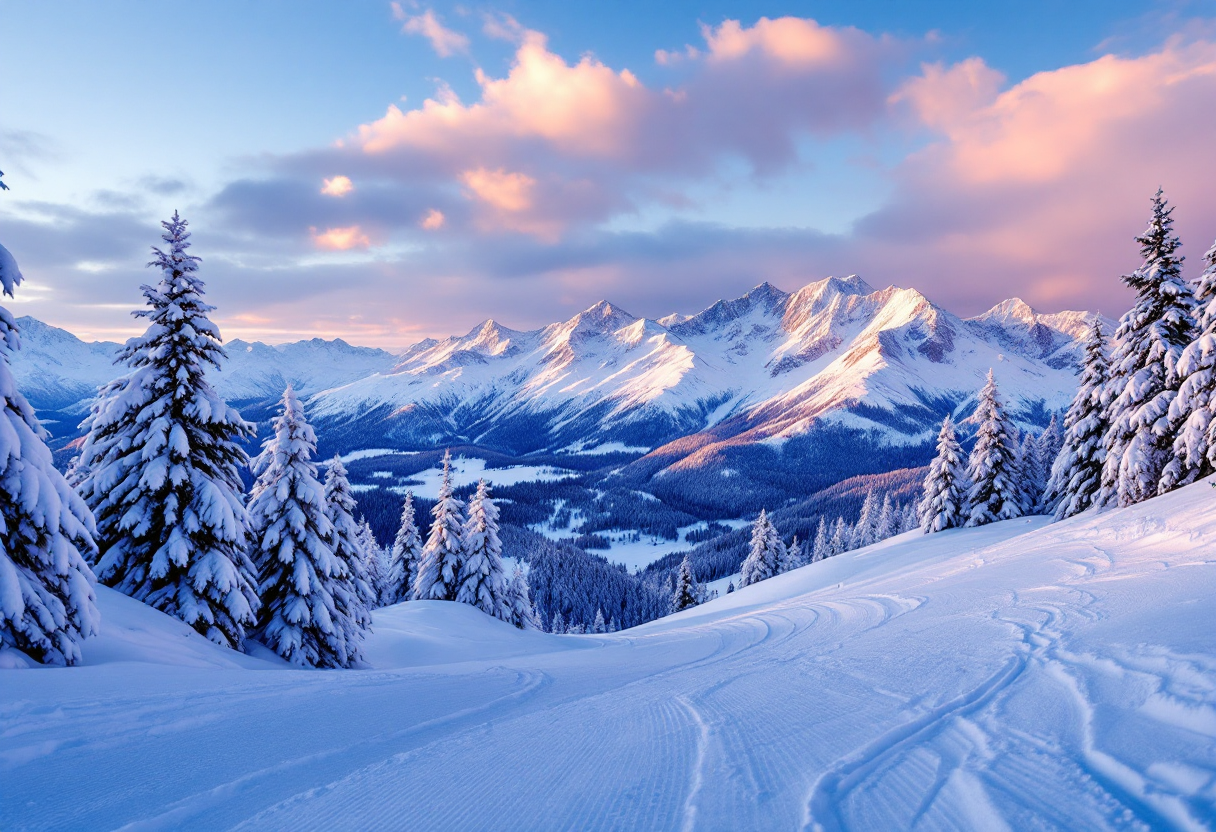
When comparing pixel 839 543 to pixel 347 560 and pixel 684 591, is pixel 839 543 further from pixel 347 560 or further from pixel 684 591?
pixel 347 560

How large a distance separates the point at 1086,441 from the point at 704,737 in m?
31.4

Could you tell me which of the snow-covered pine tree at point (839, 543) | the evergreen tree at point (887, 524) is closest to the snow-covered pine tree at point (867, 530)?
the snow-covered pine tree at point (839, 543)

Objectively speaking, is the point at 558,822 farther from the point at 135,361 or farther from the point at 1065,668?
the point at 135,361

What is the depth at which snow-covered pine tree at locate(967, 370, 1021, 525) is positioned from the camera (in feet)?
106

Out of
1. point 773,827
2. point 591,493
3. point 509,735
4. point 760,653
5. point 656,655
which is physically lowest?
point 591,493

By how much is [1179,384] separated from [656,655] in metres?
23.6

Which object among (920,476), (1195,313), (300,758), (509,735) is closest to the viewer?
(300,758)

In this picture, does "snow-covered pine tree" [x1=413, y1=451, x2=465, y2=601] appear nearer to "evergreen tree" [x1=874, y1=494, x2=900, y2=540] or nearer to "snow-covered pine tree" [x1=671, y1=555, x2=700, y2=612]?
"snow-covered pine tree" [x1=671, y1=555, x2=700, y2=612]

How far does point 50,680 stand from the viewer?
5.89 meters

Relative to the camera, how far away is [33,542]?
8.27 meters

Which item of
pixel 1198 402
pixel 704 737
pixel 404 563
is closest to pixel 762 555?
pixel 404 563

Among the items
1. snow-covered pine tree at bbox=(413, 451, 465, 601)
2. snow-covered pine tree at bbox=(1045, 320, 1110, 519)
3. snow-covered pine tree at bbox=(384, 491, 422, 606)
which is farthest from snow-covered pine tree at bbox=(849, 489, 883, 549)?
snow-covered pine tree at bbox=(413, 451, 465, 601)

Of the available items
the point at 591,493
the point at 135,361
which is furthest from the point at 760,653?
the point at 591,493

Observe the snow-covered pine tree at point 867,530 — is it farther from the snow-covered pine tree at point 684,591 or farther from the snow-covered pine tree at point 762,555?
the snow-covered pine tree at point 684,591
